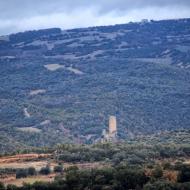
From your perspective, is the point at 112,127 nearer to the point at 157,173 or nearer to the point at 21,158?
the point at 21,158

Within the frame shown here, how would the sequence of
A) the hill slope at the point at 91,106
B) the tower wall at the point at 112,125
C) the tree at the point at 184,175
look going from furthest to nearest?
the tower wall at the point at 112,125 < the hill slope at the point at 91,106 < the tree at the point at 184,175

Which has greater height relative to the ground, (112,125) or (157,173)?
(157,173)

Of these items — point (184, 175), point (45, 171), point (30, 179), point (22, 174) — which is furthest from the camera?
point (45, 171)

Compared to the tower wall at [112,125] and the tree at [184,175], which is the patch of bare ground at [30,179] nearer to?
the tree at [184,175]

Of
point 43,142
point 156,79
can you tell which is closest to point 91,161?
point 43,142

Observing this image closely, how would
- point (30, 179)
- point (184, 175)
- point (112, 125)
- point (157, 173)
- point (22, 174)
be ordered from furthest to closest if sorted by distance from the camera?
1. point (112, 125)
2. point (22, 174)
3. point (30, 179)
4. point (184, 175)
5. point (157, 173)

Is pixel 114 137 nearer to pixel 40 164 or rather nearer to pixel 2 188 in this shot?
pixel 40 164

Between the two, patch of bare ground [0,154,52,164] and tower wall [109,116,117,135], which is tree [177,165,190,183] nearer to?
patch of bare ground [0,154,52,164]

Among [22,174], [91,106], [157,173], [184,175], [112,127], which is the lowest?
[112,127]

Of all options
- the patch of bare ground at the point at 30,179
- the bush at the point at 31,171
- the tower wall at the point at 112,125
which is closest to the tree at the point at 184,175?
the patch of bare ground at the point at 30,179

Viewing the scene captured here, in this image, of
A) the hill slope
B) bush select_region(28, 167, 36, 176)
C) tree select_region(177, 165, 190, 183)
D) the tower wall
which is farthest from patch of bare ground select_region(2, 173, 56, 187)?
the tower wall

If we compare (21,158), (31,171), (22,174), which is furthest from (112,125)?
(22,174)

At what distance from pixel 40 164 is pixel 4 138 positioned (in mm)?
55806

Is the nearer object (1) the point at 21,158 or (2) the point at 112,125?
(1) the point at 21,158
